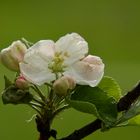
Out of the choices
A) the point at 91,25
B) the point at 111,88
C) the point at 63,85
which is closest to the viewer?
the point at 63,85

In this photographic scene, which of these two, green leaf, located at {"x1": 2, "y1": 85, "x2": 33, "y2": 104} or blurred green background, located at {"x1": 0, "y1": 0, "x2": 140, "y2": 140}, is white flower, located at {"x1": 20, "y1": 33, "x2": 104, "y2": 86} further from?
blurred green background, located at {"x1": 0, "y1": 0, "x2": 140, "y2": 140}

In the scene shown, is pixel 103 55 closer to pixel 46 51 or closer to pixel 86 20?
pixel 86 20

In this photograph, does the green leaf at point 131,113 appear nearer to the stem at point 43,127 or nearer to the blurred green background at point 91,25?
the stem at point 43,127

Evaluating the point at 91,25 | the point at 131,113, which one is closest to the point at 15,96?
the point at 131,113

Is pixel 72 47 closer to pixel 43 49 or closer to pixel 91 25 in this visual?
pixel 43 49

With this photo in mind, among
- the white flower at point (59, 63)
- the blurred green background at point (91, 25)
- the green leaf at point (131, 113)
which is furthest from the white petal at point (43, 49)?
the blurred green background at point (91, 25)

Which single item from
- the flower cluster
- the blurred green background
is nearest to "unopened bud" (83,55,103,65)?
the flower cluster
